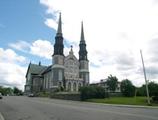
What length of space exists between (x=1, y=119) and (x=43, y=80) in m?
93.6

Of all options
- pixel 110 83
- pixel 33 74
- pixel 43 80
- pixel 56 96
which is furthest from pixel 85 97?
pixel 33 74

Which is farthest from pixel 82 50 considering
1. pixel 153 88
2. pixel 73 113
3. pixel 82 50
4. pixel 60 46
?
pixel 73 113

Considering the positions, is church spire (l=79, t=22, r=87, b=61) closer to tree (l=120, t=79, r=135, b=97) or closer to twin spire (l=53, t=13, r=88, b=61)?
twin spire (l=53, t=13, r=88, b=61)

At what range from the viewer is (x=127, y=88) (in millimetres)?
66375

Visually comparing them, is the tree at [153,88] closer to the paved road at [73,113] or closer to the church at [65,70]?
the paved road at [73,113]

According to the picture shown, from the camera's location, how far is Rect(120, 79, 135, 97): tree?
217 feet

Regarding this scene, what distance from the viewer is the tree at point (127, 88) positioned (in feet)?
217

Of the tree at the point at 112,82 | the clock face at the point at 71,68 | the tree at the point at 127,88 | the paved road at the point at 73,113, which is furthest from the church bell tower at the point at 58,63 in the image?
the paved road at the point at 73,113

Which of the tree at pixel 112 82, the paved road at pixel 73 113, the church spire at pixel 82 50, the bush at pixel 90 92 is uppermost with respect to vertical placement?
the church spire at pixel 82 50

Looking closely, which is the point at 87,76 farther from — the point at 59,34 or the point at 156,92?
the point at 156,92

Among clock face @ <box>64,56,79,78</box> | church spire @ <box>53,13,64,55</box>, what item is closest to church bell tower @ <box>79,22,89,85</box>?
clock face @ <box>64,56,79,78</box>

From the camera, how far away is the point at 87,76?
94625mm

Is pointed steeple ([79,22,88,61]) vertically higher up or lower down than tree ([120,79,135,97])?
higher up

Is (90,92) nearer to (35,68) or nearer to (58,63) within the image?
(58,63)
